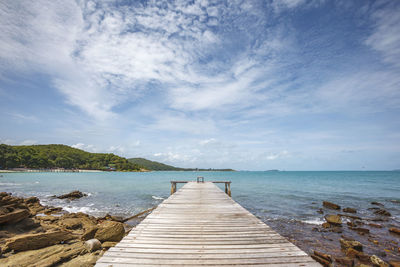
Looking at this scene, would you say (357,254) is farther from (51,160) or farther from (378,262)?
(51,160)

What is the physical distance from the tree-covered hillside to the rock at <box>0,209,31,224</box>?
400 feet

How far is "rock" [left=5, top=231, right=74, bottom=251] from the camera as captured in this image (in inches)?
256

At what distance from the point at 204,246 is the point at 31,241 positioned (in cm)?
661

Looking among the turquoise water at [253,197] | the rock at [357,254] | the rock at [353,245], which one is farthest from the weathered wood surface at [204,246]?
the turquoise water at [253,197]

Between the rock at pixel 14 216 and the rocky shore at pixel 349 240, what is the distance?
1361 cm

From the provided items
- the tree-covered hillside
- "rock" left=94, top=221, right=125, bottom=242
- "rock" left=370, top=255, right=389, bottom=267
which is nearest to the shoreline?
"rock" left=370, top=255, right=389, bottom=267

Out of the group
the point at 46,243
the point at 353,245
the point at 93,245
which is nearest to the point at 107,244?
the point at 93,245

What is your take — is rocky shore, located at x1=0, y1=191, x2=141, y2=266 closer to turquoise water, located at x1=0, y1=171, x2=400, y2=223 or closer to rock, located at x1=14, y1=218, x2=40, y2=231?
rock, located at x1=14, y1=218, x2=40, y2=231

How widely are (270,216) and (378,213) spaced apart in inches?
397

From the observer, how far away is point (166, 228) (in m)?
5.69

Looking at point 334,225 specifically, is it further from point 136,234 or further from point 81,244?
point 81,244

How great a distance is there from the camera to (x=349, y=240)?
32.4 feet

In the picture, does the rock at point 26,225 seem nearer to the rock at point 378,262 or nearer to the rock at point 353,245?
the rock at point 353,245

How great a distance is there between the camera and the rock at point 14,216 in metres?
8.54
